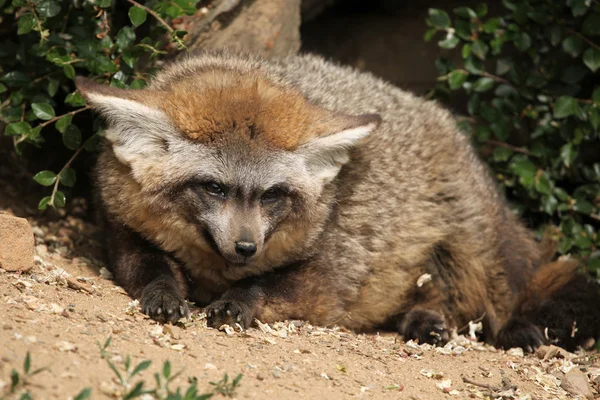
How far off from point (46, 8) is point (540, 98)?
4.56 metres

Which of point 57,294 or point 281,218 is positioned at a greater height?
point 281,218

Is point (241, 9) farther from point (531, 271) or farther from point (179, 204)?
point (531, 271)

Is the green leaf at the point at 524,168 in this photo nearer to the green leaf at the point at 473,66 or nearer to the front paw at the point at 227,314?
the green leaf at the point at 473,66

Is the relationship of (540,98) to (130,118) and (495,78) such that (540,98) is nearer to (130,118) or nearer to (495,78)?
(495,78)

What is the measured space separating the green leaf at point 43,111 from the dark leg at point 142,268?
3.11 ft

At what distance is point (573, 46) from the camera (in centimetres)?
703

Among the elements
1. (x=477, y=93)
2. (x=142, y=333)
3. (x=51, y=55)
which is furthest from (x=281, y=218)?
(x=477, y=93)

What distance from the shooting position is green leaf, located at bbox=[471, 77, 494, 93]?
7332 mm

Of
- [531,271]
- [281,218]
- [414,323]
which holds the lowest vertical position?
[414,323]

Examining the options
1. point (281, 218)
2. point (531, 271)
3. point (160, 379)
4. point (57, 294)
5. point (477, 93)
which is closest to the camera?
point (160, 379)

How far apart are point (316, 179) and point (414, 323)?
1.67 meters

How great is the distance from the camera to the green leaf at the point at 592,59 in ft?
22.6

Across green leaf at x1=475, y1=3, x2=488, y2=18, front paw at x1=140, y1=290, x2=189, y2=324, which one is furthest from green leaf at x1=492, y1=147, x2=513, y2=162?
front paw at x1=140, y1=290, x2=189, y2=324

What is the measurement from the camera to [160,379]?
140 inches
